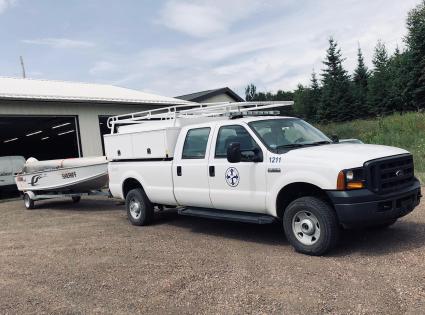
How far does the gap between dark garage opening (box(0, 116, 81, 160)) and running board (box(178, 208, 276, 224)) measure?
1841cm

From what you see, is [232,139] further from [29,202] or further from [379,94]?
[379,94]

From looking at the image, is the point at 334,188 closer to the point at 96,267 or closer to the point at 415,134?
the point at 96,267

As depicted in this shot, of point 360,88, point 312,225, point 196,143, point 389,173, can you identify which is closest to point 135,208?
point 196,143

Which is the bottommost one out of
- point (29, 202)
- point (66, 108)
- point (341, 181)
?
point (29, 202)

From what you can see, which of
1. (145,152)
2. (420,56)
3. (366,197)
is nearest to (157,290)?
(366,197)

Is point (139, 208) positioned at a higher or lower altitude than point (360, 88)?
lower

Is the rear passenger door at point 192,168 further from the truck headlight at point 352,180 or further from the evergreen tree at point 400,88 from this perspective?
the evergreen tree at point 400,88

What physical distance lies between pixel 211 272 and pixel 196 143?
2.83 m

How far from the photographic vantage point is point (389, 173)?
6.00 m

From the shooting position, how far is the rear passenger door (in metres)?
7.66

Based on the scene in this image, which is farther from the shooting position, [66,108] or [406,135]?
[406,135]

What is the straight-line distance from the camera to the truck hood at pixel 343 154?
5.82m

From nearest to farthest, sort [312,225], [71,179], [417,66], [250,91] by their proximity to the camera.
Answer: [312,225] < [71,179] < [417,66] < [250,91]

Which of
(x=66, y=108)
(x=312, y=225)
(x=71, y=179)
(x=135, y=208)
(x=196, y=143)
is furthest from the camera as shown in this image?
(x=66, y=108)
